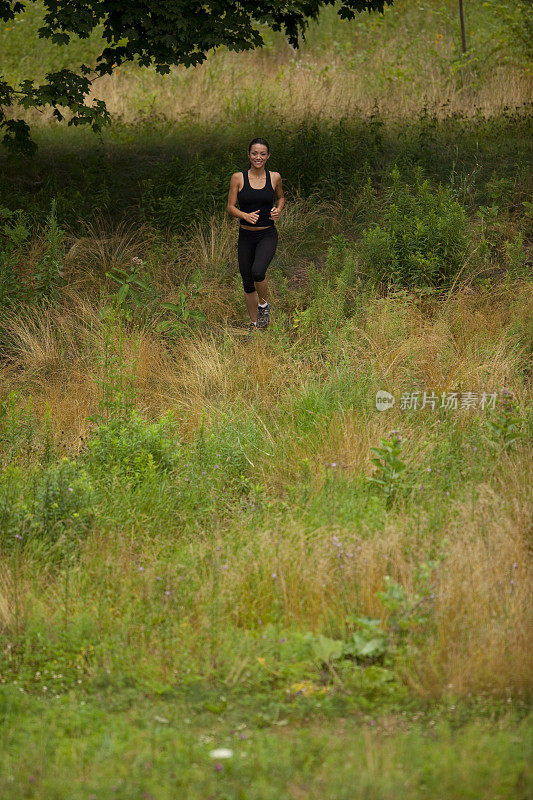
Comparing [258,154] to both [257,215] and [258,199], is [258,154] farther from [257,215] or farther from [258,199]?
[257,215]

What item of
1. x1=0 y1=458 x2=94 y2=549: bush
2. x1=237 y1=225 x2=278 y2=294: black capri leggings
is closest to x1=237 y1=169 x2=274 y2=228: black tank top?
x1=237 y1=225 x2=278 y2=294: black capri leggings

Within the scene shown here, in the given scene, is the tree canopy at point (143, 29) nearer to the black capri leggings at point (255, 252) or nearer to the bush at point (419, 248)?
the black capri leggings at point (255, 252)

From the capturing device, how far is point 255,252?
796 cm

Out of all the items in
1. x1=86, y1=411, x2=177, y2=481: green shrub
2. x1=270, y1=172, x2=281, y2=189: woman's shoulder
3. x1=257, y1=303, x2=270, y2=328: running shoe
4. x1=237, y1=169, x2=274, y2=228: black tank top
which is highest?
x1=270, y1=172, x2=281, y2=189: woman's shoulder

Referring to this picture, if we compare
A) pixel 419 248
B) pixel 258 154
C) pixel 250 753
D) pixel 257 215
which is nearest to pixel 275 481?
pixel 250 753

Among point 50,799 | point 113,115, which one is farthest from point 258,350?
point 113,115

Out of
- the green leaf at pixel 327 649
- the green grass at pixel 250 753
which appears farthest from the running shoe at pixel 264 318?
the green grass at pixel 250 753

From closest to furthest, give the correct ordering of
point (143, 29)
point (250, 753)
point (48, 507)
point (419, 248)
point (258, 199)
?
point (250, 753) → point (48, 507) → point (258, 199) → point (419, 248) → point (143, 29)

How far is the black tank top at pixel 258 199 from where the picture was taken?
305 inches

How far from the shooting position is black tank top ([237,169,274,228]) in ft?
25.4

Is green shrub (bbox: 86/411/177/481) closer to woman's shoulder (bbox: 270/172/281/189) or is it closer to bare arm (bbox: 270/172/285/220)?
bare arm (bbox: 270/172/285/220)

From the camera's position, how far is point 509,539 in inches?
177

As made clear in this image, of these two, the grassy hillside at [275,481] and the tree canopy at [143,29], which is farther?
the tree canopy at [143,29]

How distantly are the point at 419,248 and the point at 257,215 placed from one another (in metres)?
1.70
